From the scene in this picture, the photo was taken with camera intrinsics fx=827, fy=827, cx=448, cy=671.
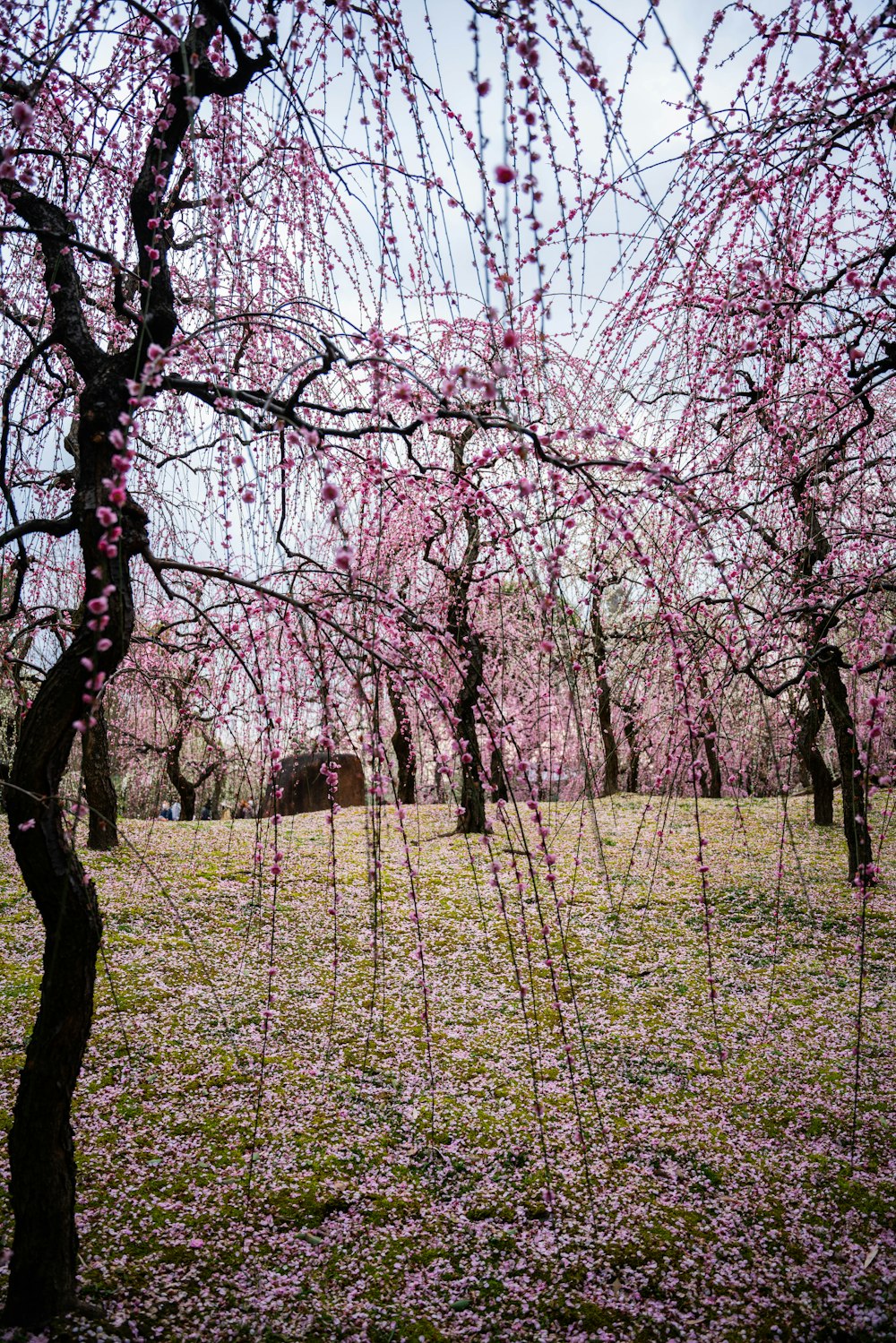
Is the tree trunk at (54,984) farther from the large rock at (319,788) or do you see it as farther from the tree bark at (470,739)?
the large rock at (319,788)

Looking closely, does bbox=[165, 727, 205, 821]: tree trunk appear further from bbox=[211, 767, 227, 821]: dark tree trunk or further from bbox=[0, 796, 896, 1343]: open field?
bbox=[0, 796, 896, 1343]: open field

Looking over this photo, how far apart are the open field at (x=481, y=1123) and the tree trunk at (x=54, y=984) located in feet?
0.70

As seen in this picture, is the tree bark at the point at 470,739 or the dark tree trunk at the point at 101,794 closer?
the tree bark at the point at 470,739

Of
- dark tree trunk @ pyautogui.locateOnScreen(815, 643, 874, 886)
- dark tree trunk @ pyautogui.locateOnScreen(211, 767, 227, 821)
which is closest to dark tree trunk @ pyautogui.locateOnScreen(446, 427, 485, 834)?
dark tree trunk @ pyautogui.locateOnScreen(815, 643, 874, 886)

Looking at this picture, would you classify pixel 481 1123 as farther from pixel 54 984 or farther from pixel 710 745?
pixel 710 745

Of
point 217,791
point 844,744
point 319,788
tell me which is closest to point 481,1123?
point 844,744

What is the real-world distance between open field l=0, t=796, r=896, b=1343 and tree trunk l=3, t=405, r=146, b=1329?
0.70 feet

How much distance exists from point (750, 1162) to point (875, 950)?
2491mm

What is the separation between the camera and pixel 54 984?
2217mm

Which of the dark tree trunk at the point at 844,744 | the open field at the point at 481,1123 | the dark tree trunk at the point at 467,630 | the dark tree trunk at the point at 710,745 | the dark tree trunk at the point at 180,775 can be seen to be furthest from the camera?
the dark tree trunk at the point at 180,775

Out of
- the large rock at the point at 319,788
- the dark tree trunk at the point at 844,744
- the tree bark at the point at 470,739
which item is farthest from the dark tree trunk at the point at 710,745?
the large rock at the point at 319,788

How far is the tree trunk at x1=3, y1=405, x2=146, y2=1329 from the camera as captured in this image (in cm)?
217

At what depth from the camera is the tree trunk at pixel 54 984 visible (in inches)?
85.6

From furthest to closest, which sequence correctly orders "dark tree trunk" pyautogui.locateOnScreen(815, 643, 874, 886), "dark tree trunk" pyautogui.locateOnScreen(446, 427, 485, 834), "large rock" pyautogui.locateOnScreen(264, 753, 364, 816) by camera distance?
"large rock" pyautogui.locateOnScreen(264, 753, 364, 816) < "dark tree trunk" pyautogui.locateOnScreen(446, 427, 485, 834) < "dark tree trunk" pyautogui.locateOnScreen(815, 643, 874, 886)
